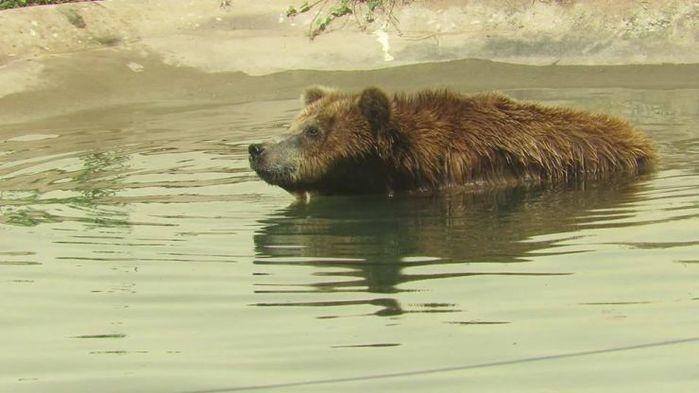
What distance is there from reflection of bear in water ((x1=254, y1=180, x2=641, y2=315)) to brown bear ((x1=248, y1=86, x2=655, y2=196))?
0.63 ft

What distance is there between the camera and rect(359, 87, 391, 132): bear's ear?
29.6 ft

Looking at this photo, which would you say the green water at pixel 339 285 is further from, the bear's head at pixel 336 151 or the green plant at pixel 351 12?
the green plant at pixel 351 12

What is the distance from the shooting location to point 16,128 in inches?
526

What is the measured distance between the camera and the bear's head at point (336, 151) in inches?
357

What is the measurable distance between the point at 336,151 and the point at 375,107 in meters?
0.45

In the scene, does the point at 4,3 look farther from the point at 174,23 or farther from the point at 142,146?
the point at 142,146

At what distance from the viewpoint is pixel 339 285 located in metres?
6.33

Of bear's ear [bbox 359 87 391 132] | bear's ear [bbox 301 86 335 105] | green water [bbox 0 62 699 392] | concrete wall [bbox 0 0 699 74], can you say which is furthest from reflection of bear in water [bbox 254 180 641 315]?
concrete wall [bbox 0 0 699 74]

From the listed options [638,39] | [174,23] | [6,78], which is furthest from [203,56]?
[638,39]

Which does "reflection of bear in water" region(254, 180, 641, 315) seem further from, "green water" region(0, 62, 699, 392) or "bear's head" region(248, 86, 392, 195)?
"bear's head" region(248, 86, 392, 195)

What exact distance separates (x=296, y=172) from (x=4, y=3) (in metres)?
8.91

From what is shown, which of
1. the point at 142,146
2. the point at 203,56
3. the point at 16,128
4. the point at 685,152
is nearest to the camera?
the point at 685,152

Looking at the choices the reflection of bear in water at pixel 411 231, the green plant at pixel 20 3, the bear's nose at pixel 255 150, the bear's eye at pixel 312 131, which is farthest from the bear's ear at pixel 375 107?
the green plant at pixel 20 3

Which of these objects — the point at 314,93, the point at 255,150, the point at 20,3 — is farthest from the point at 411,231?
the point at 20,3
